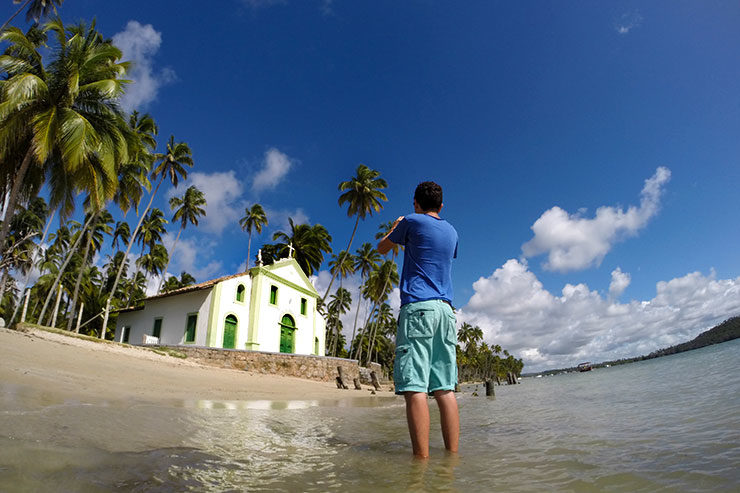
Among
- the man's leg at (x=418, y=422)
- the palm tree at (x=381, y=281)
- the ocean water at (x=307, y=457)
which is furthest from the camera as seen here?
the palm tree at (x=381, y=281)

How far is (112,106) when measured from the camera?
15406 millimetres

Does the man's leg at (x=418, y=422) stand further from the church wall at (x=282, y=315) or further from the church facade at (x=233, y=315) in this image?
the church wall at (x=282, y=315)

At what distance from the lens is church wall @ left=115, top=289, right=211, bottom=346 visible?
2114 cm

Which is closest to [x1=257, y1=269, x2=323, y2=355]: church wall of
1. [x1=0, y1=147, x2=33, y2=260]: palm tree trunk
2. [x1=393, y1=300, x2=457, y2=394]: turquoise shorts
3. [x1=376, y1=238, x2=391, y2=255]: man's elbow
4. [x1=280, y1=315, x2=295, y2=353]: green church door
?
[x1=280, y1=315, x2=295, y2=353]: green church door

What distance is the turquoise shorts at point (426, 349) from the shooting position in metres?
2.63

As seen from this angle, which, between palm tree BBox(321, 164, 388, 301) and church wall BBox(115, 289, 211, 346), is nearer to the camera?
church wall BBox(115, 289, 211, 346)

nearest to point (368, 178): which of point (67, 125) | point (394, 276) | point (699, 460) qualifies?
point (394, 276)

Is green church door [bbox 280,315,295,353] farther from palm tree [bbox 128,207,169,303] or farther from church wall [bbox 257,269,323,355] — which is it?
palm tree [bbox 128,207,169,303]

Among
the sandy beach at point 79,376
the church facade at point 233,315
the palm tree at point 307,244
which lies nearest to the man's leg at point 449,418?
the sandy beach at point 79,376

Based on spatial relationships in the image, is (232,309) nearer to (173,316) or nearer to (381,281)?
(173,316)

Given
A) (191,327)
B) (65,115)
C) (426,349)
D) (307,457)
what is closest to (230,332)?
(191,327)

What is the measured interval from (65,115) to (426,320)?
53.7 ft

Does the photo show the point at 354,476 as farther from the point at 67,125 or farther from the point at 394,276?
the point at 394,276

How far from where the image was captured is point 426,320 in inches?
108
